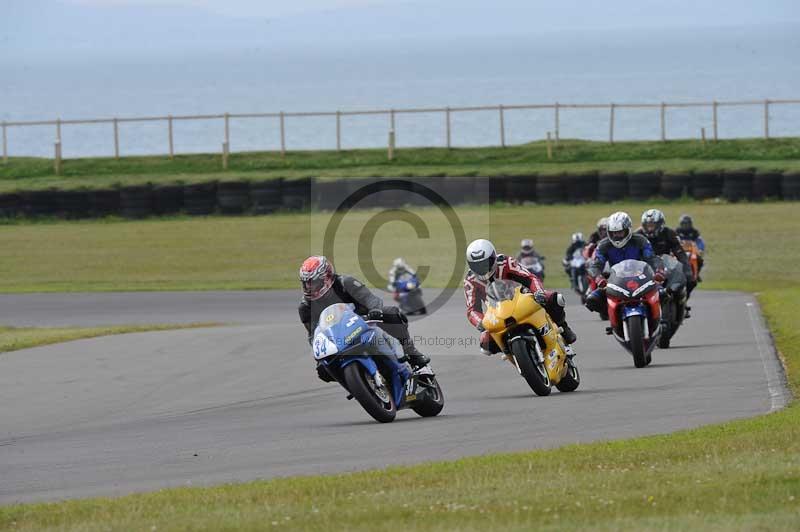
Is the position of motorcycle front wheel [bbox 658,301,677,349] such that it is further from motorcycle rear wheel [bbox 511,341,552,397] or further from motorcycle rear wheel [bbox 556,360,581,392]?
motorcycle rear wheel [bbox 511,341,552,397]

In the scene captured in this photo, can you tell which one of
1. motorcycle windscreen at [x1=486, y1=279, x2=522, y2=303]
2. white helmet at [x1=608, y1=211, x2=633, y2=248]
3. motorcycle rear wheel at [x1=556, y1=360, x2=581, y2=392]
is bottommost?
motorcycle rear wheel at [x1=556, y1=360, x2=581, y2=392]

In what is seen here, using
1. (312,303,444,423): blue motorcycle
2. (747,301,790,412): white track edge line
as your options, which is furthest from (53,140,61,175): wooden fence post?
(312,303,444,423): blue motorcycle

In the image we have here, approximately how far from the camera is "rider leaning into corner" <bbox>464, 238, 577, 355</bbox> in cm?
1404

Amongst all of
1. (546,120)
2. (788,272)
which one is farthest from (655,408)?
(546,120)

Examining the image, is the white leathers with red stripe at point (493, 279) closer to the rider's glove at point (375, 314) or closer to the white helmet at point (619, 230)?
the rider's glove at point (375, 314)

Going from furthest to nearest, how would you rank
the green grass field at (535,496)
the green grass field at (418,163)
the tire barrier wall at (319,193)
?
the green grass field at (418,163) < the tire barrier wall at (319,193) < the green grass field at (535,496)

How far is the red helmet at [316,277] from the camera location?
494 inches

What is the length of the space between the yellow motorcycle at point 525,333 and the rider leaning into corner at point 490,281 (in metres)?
0.07

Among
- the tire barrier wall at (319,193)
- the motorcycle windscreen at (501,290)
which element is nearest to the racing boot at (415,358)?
the motorcycle windscreen at (501,290)

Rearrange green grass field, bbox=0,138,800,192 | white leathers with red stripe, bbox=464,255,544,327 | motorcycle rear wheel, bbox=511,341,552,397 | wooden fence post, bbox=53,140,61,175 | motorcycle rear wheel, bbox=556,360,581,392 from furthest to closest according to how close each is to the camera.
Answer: wooden fence post, bbox=53,140,61,175
green grass field, bbox=0,138,800,192
motorcycle rear wheel, bbox=556,360,581,392
white leathers with red stripe, bbox=464,255,544,327
motorcycle rear wheel, bbox=511,341,552,397

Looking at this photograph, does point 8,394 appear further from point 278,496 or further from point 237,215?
point 237,215

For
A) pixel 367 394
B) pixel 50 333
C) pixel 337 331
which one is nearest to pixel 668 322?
pixel 367 394

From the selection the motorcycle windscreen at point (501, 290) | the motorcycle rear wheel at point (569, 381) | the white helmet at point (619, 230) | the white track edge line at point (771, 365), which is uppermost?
the white helmet at point (619, 230)

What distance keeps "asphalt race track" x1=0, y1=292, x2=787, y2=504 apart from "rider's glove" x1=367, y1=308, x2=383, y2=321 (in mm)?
940
